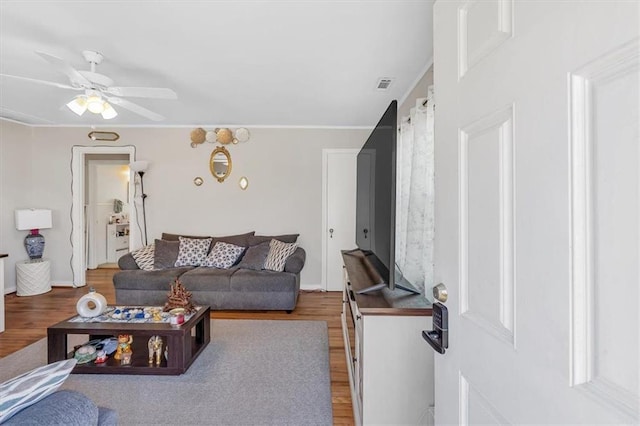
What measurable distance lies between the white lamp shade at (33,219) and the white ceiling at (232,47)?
→ 4.71 feet

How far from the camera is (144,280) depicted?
3.83m

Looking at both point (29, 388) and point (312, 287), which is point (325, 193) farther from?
point (29, 388)

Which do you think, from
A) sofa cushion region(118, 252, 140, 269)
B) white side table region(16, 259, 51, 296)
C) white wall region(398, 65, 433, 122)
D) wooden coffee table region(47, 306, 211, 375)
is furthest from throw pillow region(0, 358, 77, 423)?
white side table region(16, 259, 51, 296)

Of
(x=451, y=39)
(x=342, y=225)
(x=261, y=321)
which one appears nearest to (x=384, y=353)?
(x=451, y=39)

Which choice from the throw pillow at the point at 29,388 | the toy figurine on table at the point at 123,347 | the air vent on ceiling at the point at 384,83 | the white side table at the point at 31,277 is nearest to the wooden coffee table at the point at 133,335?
the toy figurine on table at the point at 123,347

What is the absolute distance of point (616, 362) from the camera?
0.44 metres

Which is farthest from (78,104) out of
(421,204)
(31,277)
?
(31,277)

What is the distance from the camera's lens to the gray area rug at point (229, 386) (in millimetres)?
1950

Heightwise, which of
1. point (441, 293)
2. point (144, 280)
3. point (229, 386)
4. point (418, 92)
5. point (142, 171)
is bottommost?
point (229, 386)

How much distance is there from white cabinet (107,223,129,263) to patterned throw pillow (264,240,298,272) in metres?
4.48

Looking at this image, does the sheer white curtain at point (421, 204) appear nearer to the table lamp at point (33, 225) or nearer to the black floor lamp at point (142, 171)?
the black floor lamp at point (142, 171)

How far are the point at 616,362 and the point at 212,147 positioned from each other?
16.2 ft

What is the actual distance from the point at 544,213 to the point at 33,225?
583 cm

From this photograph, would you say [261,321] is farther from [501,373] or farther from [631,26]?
[631,26]
